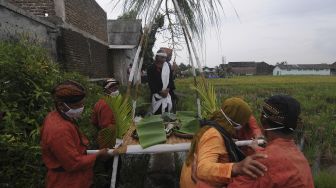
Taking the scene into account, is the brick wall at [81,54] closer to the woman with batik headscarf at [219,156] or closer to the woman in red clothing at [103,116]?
the woman in red clothing at [103,116]

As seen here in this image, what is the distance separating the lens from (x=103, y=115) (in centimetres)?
421

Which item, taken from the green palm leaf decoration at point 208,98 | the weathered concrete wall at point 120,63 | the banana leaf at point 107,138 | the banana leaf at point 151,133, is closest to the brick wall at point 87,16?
the weathered concrete wall at point 120,63

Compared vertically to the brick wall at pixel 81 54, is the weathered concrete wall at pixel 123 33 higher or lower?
higher

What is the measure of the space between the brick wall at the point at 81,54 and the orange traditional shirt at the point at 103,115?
4.20 meters

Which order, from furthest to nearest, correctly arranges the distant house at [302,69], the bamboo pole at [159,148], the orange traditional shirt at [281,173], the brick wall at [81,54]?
the distant house at [302,69] → the brick wall at [81,54] → the bamboo pole at [159,148] → the orange traditional shirt at [281,173]

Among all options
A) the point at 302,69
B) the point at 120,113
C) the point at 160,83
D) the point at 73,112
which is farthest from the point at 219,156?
the point at 302,69

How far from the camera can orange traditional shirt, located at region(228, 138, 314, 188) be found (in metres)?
2.03

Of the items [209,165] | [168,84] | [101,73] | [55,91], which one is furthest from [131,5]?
[101,73]

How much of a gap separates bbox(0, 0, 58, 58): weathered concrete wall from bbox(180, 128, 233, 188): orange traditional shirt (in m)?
3.99

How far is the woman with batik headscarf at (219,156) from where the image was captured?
2.21 m

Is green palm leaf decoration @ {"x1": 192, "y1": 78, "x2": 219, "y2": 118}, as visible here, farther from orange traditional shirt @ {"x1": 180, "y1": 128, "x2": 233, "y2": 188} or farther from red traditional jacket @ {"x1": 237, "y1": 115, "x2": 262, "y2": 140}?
orange traditional shirt @ {"x1": 180, "y1": 128, "x2": 233, "y2": 188}

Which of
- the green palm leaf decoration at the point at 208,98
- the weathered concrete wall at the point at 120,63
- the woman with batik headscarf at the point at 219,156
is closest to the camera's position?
the woman with batik headscarf at the point at 219,156

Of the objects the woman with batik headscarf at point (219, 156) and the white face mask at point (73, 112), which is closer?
the woman with batik headscarf at point (219, 156)

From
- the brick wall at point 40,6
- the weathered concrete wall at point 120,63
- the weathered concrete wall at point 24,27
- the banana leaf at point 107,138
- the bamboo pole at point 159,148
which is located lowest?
the bamboo pole at point 159,148
